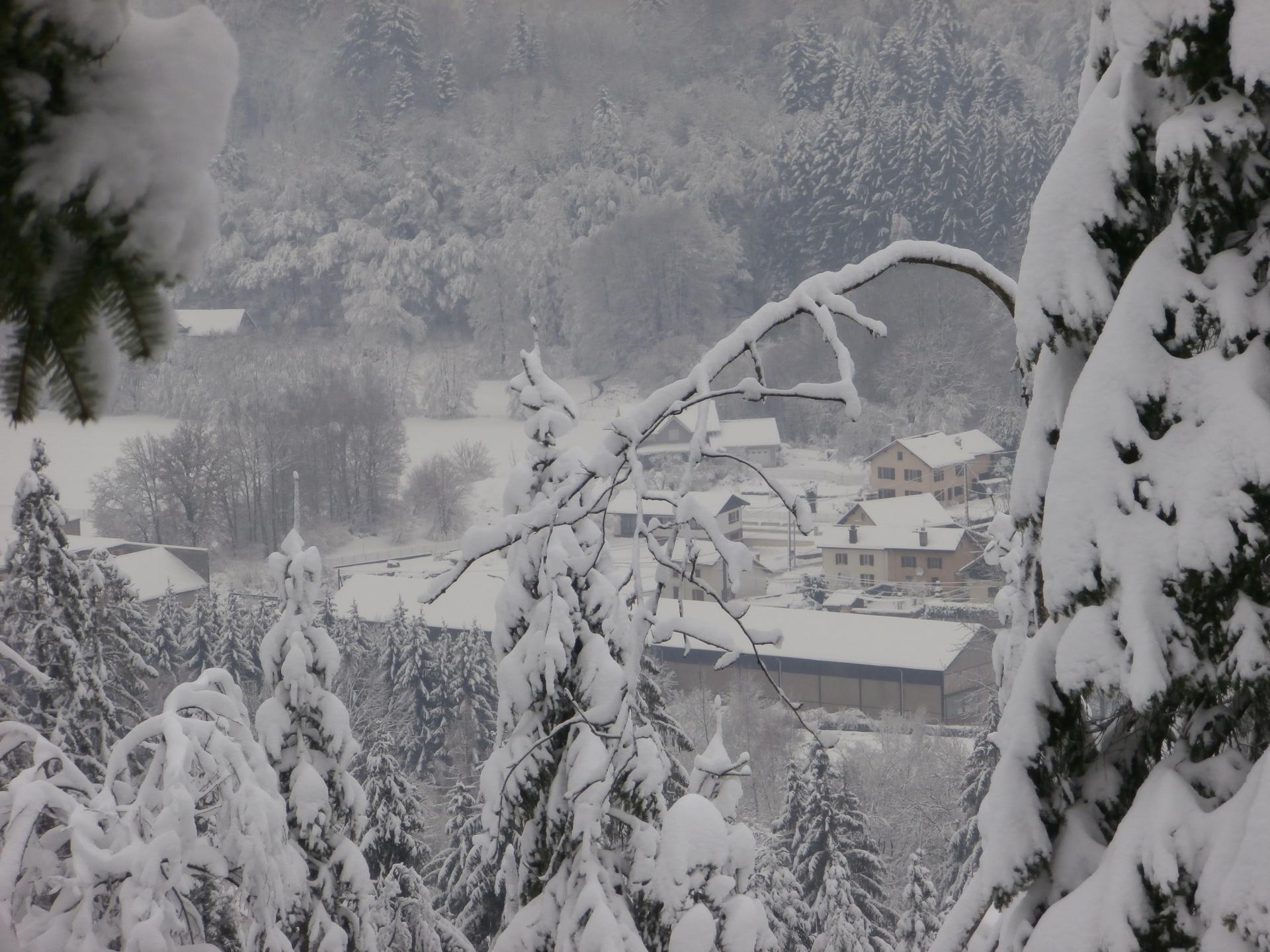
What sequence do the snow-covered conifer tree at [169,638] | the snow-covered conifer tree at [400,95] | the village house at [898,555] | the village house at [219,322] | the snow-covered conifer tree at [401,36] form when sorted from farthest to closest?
the snow-covered conifer tree at [401,36] < the snow-covered conifer tree at [400,95] < the village house at [219,322] < the village house at [898,555] < the snow-covered conifer tree at [169,638]

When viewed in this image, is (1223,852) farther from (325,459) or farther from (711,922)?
(325,459)

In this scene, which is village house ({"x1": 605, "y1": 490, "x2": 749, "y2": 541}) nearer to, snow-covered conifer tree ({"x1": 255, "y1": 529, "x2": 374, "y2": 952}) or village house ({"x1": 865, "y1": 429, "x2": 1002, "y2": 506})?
village house ({"x1": 865, "y1": 429, "x2": 1002, "y2": 506})

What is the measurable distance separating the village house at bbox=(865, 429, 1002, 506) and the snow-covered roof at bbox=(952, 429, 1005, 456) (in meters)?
0.06

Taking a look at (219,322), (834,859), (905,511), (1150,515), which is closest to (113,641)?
(834,859)

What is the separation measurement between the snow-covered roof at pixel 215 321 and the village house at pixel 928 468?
4147cm

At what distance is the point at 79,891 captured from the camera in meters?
4.24

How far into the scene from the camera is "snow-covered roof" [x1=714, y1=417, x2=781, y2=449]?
180 ft

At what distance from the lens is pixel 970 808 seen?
18.0 m

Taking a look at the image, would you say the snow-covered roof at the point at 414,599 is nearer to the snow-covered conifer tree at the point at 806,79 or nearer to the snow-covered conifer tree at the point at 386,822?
the snow-covered conifer tree at the point at 386,822

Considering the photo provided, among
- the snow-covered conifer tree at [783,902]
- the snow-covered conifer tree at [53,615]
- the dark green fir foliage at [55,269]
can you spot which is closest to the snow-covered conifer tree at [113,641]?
the snow-covered conifer tree at [53,615]

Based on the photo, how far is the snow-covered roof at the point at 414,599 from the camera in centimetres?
3506

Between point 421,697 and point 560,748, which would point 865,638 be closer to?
point 421,697

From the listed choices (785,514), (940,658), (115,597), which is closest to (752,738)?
(940,658)

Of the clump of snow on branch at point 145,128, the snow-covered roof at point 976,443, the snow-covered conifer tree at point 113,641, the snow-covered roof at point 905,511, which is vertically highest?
the clump of snow on branch at point 145,128
